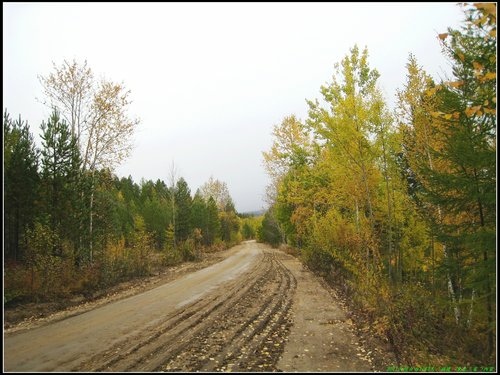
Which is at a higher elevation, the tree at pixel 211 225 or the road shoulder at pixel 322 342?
the tree at pixel 211 225

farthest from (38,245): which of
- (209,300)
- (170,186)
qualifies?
(170,186)

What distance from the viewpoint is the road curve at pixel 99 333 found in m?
7.14

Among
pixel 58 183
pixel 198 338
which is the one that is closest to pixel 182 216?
pixel 58 183

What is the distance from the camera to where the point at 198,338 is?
8.48m

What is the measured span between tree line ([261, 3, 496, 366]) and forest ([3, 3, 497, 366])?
0.14ft

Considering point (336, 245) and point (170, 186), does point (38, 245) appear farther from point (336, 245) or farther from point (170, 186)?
point (170, 186)

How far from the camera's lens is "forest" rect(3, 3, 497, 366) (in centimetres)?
757

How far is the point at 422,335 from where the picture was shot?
8.27 meters

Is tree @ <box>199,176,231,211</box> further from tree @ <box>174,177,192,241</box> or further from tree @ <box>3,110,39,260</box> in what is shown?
tree @ <box>3,110,39,260</box>

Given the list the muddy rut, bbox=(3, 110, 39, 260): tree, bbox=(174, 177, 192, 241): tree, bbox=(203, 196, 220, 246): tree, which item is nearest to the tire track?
the muddy rut

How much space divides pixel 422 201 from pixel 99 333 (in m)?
11.0

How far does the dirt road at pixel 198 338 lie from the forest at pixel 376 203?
1481mm

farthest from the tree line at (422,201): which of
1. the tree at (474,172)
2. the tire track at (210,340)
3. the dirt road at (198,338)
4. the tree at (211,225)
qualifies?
the tree at (211,225)

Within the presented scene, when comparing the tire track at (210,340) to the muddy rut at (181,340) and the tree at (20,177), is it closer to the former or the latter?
the muddy rut at (181,340)
